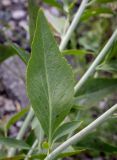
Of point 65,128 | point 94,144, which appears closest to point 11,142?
point 65,128

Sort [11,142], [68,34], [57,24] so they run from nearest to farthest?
[11,142]
[68,34]
[57,24]

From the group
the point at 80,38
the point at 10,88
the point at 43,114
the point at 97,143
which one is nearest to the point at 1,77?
the point at 10,88

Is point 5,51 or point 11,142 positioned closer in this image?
point 11,142

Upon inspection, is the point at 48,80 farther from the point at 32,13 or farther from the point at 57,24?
the point at 57,24

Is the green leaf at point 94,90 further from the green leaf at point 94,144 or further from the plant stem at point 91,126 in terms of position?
the plant stem at point 91,126

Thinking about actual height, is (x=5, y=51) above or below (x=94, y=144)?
above

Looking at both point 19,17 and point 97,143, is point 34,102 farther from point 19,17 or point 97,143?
point 19,17

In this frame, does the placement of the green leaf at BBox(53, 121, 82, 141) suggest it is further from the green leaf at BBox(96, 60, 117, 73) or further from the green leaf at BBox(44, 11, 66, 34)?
the green leaf at BBox(44, 11, 66, 34)
